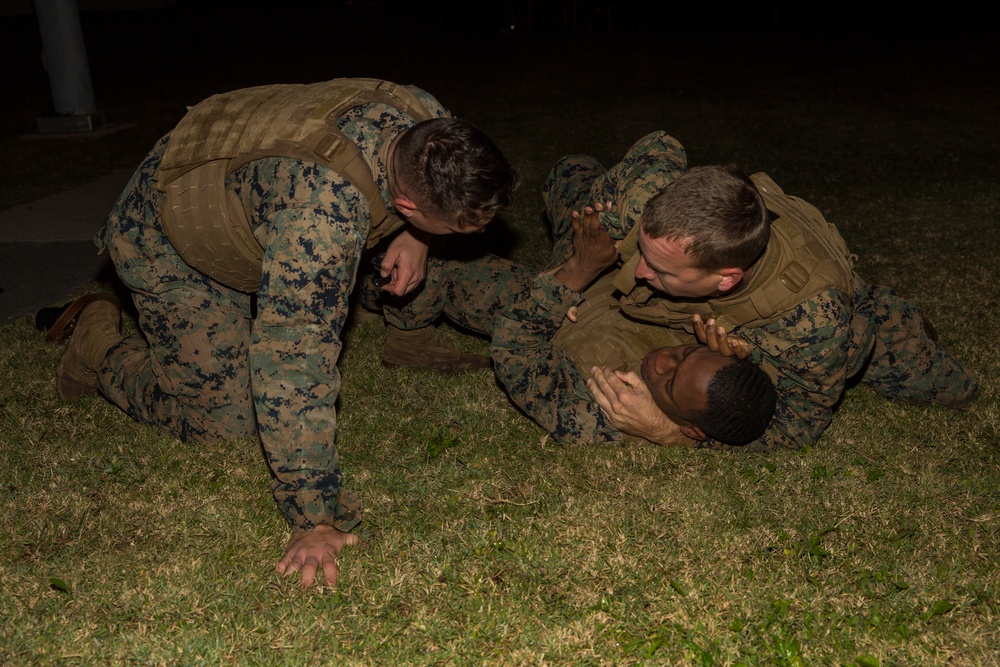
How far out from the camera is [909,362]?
4262 millimetres

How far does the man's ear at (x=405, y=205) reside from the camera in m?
3.07

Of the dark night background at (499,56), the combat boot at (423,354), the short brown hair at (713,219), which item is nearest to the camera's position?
the short brown hair at (713,219)

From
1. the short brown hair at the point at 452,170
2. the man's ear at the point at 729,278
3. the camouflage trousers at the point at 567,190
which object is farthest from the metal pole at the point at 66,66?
the man's ear at the point at 729,278

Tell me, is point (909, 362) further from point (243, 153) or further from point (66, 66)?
point (66, 66)

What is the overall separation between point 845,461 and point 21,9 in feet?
83.3

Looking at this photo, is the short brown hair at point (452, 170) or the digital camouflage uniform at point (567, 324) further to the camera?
the digital camouflage uniform at point (567, 324)

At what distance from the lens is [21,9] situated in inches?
925

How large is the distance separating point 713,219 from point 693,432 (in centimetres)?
103

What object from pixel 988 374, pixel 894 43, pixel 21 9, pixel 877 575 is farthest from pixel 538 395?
pixel 21 9

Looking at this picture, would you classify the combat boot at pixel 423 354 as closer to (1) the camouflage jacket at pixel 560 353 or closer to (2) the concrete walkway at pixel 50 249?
(1) the camouflage jacket at pixel 560 353

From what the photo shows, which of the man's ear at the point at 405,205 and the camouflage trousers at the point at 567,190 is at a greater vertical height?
the man's ear at the point at 405,205

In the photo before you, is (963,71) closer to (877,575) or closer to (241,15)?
(877,575)

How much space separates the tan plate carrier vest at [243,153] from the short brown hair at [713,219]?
99 cm

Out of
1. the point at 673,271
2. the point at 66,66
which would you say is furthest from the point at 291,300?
the point at 66,66
